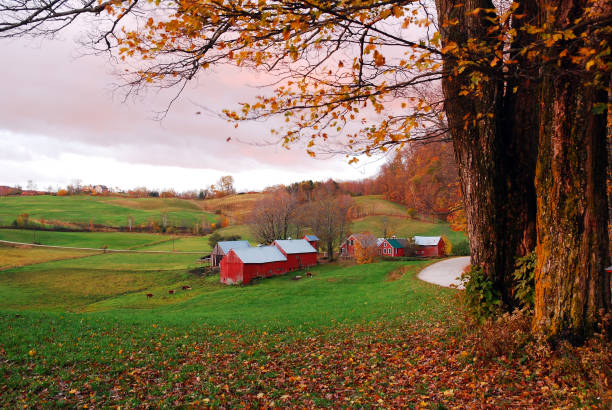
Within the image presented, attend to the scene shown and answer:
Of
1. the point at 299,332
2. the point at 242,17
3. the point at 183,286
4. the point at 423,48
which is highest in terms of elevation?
the point at 242,17

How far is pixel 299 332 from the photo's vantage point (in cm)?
1059

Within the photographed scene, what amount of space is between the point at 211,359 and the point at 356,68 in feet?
21.8

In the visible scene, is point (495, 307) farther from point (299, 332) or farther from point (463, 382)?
point (299, 332)

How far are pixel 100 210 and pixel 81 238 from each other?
1246 inches

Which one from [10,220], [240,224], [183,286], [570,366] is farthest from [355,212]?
[570,366]

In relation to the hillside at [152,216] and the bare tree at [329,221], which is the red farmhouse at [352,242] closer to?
the bare tree at [329,221]

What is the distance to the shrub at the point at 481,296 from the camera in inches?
269

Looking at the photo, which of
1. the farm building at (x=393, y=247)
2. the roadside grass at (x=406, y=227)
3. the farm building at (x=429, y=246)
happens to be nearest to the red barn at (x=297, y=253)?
the farm building at (x=393, y=247)

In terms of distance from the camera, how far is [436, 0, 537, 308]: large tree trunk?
6590 millimetres

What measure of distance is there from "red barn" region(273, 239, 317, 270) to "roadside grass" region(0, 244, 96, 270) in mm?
34233

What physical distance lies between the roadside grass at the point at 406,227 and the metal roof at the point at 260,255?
90.2 ft

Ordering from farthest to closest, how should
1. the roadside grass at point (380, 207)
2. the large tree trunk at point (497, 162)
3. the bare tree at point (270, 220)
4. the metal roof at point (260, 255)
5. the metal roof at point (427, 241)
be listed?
the roadside grass at point (380, 207) < the bare tree at point (270, 220) < the metal roof at point (427, 241) < the metal roof at point (260, 255) < the large tree trunk at point (497, 162)

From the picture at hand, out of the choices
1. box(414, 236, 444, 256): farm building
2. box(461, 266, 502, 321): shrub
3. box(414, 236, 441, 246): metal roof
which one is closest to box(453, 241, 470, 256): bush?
box(414, 236, 444, 256): farm building

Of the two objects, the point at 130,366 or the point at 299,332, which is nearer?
the point at 130,366
